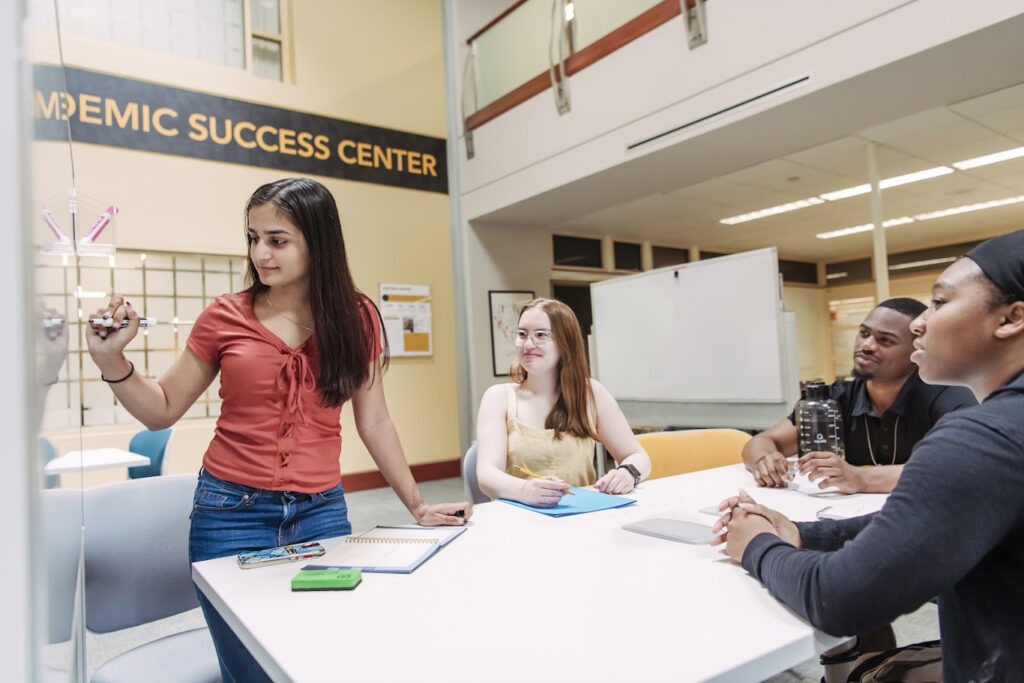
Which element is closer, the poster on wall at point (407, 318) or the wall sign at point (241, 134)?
the wall sign at point (241, 134)

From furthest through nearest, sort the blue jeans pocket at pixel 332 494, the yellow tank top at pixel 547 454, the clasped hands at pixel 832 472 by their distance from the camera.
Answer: the yellow tank top at pixel 547 454
the clasped hands at pixel 832 472
the blue jeans pocket at pixel 332 494

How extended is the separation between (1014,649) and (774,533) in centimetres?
32

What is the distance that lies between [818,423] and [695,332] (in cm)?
225

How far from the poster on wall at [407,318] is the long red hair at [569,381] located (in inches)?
146

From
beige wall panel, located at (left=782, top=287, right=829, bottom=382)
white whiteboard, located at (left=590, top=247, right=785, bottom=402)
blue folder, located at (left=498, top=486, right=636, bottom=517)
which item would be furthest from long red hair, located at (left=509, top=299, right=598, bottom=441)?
beige wall panel, located at (left=782, top=287, right=829, bottom=382)

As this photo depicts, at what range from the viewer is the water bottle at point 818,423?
6.34 feet

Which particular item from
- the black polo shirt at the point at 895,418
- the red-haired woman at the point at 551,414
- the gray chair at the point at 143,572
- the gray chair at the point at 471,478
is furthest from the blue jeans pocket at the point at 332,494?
the black polo shirt at the point at 895,418

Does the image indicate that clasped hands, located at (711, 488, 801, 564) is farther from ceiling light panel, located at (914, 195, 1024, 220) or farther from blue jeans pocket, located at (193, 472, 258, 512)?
ceiling light panel, located at (914, 195, 1024, 220)

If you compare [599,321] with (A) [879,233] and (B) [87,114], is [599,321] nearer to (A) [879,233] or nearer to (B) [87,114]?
(A) [879,233]

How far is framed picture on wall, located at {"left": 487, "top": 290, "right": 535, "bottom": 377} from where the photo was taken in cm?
618

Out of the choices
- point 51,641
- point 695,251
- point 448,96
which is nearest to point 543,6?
point 448,96

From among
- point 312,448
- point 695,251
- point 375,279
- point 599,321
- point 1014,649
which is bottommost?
point 1014,649

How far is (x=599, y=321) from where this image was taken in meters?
5.05

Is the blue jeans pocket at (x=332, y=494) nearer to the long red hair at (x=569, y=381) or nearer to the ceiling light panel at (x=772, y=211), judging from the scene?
the long red hair at (x=569, y=381)
